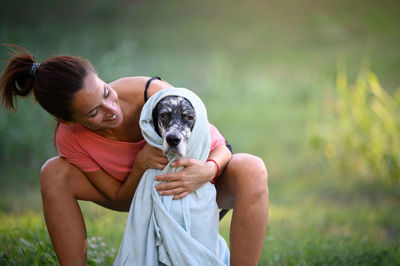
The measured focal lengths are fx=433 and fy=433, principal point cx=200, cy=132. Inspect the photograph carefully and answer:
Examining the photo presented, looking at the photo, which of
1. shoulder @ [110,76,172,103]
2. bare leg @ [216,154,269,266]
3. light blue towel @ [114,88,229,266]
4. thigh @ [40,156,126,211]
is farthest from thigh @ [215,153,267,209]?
thigh @ [40,156,126,211]

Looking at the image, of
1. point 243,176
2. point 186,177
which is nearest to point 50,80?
point 186,177

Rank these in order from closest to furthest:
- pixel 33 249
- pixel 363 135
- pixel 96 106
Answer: pixel 96 106, pixel 33 249, pixel 363 135

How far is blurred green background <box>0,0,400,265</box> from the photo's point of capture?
3309mm

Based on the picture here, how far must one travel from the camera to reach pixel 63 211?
7.25 feet

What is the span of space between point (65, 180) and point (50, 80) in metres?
0.52

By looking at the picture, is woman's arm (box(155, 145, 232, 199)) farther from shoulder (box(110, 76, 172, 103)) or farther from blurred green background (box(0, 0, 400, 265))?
blurred green background (box(0, 0, 400, 265))

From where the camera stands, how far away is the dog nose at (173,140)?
1917 millimetres

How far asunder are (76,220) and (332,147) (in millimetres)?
3427

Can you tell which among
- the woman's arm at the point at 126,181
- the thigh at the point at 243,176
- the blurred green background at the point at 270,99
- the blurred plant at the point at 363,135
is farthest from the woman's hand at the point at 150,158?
the blurred plant at the point at 363,135

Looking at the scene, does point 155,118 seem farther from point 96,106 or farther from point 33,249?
point 33,249

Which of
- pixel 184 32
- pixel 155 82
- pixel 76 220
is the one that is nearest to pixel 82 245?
pixel 76 220

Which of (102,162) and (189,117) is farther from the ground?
(189,117)

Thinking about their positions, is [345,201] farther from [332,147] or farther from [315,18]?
[315,18]

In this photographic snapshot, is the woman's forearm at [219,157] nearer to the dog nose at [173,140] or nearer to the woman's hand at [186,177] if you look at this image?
the woman's hand at [186,177]
